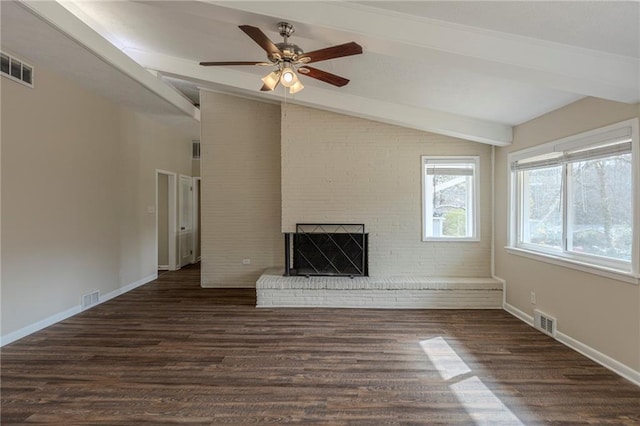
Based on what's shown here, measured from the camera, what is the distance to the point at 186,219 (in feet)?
24.2

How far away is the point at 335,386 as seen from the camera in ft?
8.04

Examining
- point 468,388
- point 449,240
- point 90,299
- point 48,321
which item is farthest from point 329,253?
point 48,321

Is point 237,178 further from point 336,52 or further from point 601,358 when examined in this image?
point 601,358

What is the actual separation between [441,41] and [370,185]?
2.57 m

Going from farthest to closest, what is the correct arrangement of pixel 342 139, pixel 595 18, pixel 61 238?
pixel 342 139, pixel 61 238, pixel 595 18

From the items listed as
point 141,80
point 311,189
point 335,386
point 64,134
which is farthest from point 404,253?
point 64,134

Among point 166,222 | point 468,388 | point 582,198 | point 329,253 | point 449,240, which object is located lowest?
point 468,388

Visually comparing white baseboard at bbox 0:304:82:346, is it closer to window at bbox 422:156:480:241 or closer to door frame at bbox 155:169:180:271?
door frame at bbox 155:169:180:271

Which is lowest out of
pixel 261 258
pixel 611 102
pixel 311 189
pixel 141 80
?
pixel 261 258

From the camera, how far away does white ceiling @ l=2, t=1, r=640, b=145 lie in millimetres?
2135

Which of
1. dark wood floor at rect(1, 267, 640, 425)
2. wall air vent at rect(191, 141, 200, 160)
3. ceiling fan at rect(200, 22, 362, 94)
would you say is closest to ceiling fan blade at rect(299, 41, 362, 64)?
ceiling fan at rect(200, 22, 362, 94)

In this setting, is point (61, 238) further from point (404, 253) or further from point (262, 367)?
point (404, 253)

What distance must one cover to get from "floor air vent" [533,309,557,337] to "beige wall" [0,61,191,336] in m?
→ 5.47

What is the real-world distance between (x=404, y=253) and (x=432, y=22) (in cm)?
319
